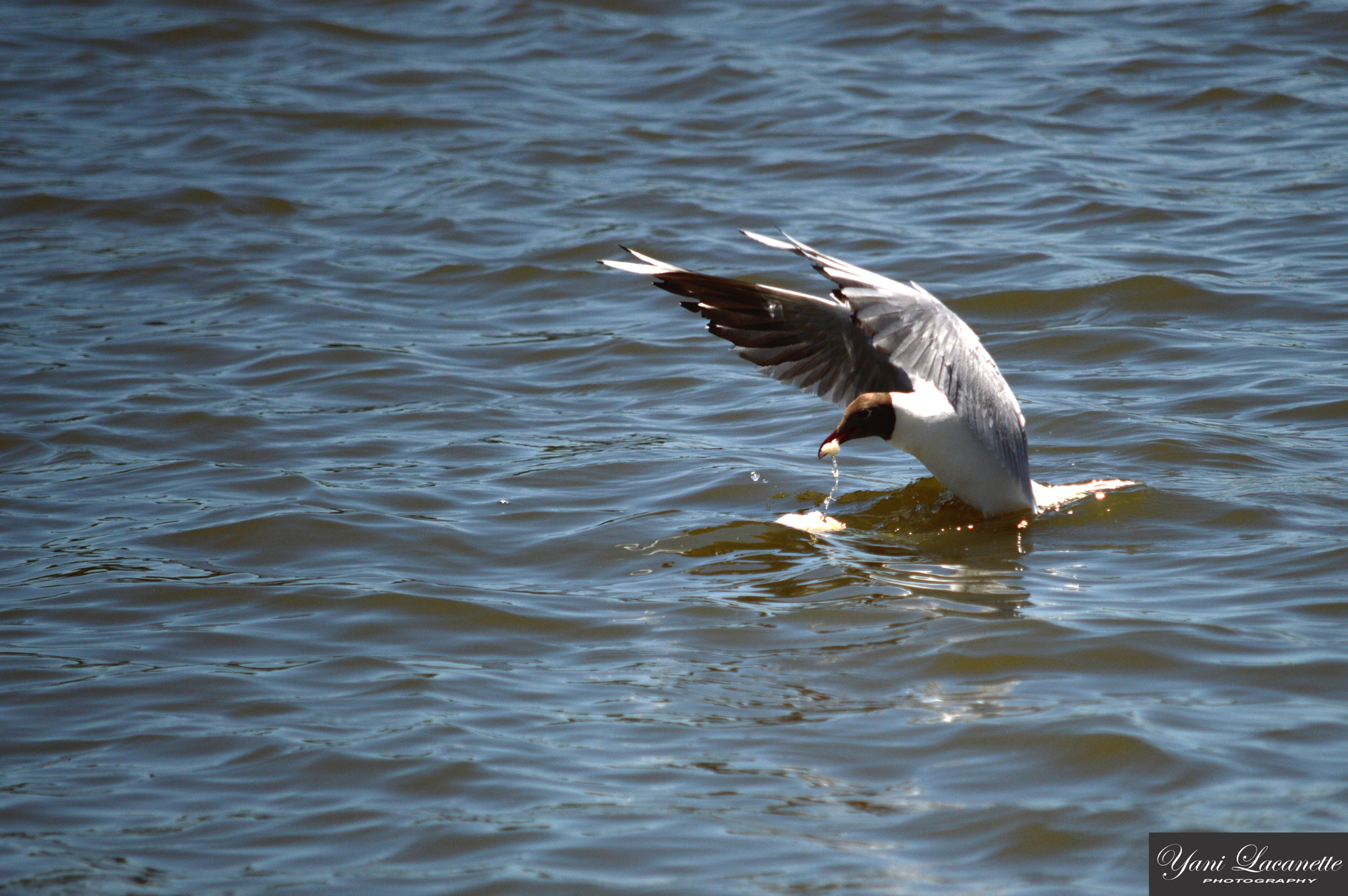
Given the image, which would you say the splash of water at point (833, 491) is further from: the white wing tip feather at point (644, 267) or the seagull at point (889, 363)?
the white wing tip feather at point (644, 267)

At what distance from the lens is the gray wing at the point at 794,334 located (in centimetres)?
550

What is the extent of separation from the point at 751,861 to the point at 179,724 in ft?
5.89

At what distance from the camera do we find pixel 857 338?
570 centimetres

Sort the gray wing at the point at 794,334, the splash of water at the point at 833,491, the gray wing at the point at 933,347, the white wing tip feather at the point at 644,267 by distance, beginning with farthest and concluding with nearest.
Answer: the splash of water at the point at 833,491 → the gray wing at the point at 794,334 → the white wing tip feather at the point at 644,267 → the gray wing at the point at 933,347

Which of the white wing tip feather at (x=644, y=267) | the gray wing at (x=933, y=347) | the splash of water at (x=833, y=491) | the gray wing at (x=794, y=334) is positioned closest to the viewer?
the gray wing at (x=933, y=347)

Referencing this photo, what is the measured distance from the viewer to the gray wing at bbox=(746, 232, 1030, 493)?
478 centimetres

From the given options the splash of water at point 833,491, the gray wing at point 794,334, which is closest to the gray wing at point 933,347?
the gray wing at point 794,334

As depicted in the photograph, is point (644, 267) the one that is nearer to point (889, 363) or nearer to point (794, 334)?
point (794, 334)

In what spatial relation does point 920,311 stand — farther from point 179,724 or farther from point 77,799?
point 77,799

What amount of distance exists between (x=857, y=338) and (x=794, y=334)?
268mm

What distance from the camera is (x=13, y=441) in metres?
6.49

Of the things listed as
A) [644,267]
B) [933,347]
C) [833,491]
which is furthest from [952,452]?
[644,267]

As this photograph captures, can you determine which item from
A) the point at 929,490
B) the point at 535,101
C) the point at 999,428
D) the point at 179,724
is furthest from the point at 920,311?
the point at 535,101

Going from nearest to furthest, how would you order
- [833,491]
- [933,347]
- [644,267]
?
[933,347] → [644,267] → [833,491]
